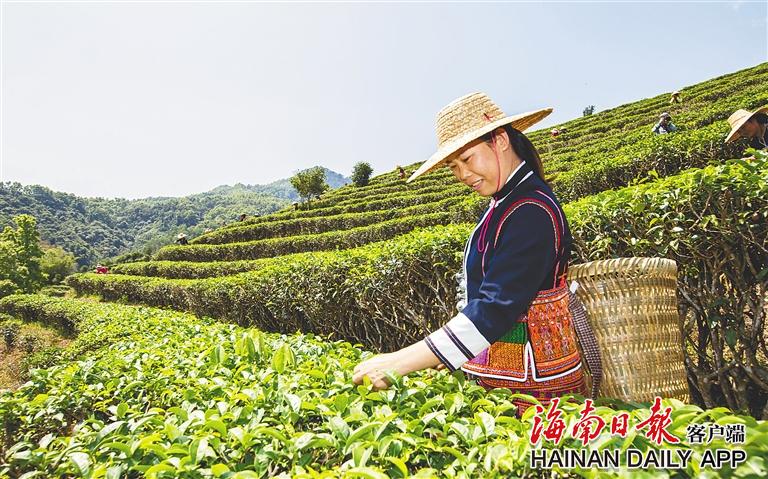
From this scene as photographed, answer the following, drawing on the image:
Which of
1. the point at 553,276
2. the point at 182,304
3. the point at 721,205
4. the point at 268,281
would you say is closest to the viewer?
the point at 553,276

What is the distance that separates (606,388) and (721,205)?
1.81 metres

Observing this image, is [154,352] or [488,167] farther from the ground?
[488,167]

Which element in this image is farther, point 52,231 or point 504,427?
point 52,231

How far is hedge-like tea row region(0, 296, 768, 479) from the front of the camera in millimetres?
1128

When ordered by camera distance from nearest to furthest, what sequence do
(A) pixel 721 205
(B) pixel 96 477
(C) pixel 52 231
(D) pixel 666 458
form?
(D) pixel 666 458, (B) pixel 96 477, (A) pixel 721 205, (C) pixel 52 231

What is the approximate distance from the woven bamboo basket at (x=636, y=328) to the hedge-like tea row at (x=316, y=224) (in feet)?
44.5

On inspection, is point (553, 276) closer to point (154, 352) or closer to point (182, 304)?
point (154, 352)

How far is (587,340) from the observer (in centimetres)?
172

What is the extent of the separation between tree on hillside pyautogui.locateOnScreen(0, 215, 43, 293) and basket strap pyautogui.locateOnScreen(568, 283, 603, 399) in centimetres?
4856

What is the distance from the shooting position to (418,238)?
499 cm

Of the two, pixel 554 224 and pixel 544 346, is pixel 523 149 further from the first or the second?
pixel 544 346

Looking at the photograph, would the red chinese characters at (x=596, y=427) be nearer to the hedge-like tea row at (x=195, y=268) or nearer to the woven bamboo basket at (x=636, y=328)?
the woven bamboo basket at (x=636, y=328)

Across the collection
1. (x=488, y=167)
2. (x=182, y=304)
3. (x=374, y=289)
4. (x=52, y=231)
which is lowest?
(x=182, y=304)

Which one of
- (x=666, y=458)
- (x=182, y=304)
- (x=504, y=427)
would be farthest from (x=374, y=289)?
(x=182, y=304)
